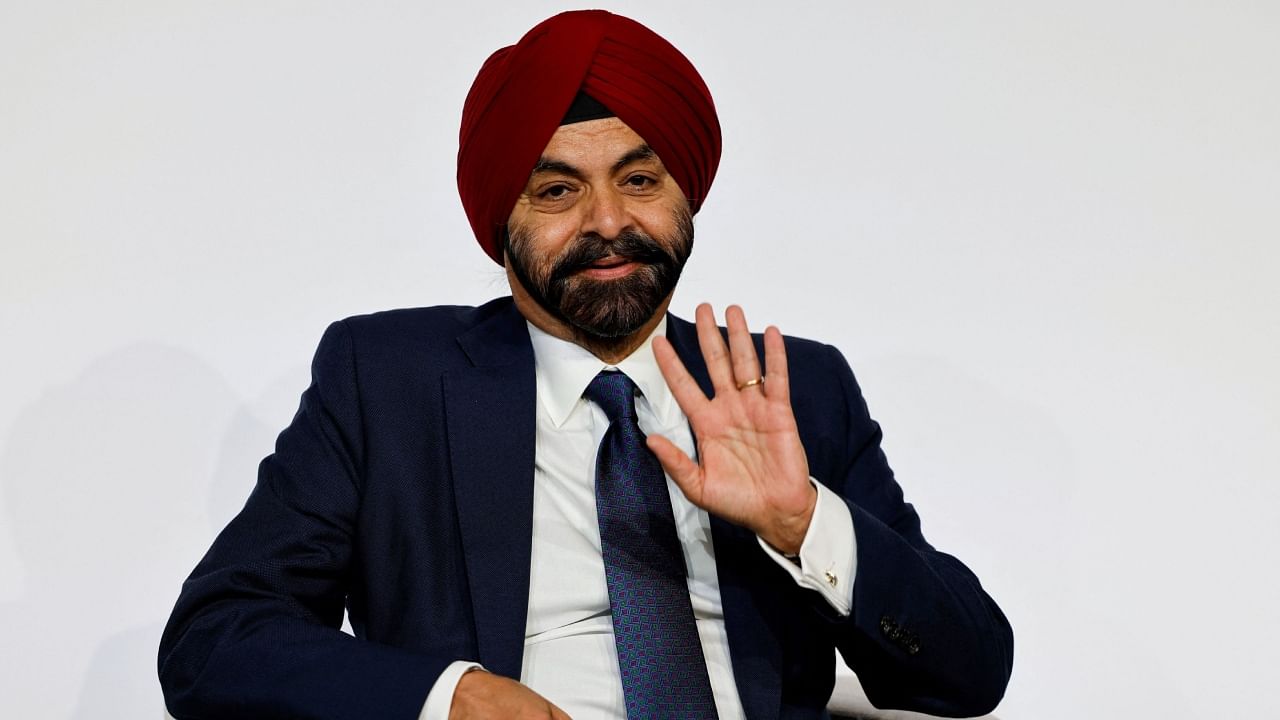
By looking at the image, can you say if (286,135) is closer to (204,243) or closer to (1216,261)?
(204,243)

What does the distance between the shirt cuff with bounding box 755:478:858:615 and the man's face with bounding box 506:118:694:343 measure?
0.37m

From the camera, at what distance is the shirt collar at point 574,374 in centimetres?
191

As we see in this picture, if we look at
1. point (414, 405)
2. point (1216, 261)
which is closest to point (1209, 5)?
point (1216, 261)

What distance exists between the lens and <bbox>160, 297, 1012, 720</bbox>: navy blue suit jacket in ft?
5.44

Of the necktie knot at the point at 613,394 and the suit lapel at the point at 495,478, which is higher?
the necktie knot at the point at 613,394

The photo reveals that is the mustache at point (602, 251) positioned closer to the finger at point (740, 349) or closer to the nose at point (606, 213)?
the nose at point (606, 213)

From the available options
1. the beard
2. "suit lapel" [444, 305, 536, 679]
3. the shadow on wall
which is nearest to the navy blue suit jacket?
"suit lapel" [444, 305, 536, 679]

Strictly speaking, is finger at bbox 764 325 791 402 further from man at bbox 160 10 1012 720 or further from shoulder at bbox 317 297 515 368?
shoulder at bbox 317 297 515 368

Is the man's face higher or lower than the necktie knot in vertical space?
higher

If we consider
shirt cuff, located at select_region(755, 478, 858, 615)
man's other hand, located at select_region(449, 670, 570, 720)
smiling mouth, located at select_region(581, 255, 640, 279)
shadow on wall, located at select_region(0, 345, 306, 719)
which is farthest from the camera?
shadow on wall, located at select_region(0, 345, 306, 719)

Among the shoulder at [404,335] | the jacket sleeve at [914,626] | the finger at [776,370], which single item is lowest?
the jacket sleeve at [914,626]

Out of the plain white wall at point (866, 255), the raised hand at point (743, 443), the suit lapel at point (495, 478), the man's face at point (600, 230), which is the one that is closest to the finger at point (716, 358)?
the raised hand at point (743, 443)

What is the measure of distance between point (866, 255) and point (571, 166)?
1.01 metres

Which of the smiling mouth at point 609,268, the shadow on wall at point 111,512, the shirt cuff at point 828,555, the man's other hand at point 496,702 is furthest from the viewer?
the shadow on wall at point 111,512
